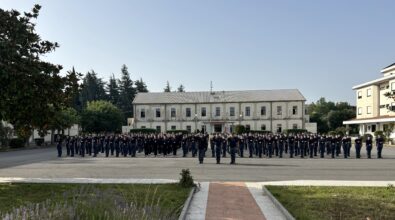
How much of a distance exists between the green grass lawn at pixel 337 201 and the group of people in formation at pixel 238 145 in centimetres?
1565

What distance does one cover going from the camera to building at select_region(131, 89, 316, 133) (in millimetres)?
82000

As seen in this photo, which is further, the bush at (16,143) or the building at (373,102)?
the building at (373,102)

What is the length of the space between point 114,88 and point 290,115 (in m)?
56.9

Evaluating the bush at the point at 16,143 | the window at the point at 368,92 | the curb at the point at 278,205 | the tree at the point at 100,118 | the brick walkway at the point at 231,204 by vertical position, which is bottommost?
the bush at the point at 16,143

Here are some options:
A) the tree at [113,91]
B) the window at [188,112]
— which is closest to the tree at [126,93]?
the tree at [113,91]

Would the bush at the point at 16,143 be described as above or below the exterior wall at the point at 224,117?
below

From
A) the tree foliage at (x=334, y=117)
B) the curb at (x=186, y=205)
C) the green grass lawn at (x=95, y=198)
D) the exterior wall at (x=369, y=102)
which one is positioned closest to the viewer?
the green grass lawn at (x=95, y=198)

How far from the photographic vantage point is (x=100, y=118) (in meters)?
81.0

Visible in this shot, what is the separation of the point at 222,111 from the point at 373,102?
27.6 meters

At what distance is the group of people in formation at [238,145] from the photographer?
30.4 meters

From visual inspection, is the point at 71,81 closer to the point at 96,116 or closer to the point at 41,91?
the point at 41,91

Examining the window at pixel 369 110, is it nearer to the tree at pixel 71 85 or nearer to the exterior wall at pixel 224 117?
the exterior wall at pixel 224 117

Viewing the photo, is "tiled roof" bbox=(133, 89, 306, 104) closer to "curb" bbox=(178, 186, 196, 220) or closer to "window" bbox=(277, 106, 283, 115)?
"window" bbox=(277, 106, 283, 115)

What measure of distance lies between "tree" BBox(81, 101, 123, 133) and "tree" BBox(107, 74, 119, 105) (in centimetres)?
3635
